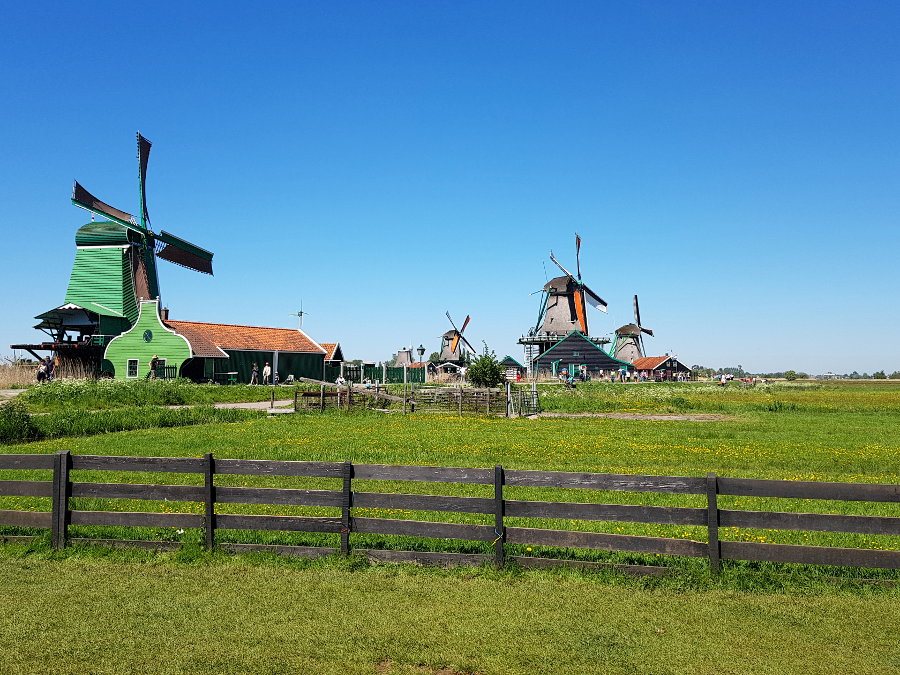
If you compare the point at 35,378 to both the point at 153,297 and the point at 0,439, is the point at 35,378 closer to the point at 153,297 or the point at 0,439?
the point at 153,297

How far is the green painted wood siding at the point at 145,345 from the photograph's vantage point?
5544 cm

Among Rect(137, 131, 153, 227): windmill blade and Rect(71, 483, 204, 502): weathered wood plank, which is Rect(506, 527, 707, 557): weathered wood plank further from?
Rect(137, 131, 153, 227): windmill blade

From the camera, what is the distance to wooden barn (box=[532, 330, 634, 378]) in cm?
8569

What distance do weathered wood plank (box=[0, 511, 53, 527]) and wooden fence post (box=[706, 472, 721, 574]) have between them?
29.3 ft

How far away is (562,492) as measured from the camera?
1331 cm

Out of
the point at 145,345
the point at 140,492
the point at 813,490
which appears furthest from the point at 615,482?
the point at 145,345

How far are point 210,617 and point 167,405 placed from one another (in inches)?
1397

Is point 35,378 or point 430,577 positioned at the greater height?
point 35,378

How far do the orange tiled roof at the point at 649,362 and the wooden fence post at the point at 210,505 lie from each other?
325 ft

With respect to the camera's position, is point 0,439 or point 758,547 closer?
point 758,547

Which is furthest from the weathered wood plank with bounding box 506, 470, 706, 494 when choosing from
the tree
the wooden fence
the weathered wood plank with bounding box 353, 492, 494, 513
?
the tree

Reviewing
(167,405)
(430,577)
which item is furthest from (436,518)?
(167,405)

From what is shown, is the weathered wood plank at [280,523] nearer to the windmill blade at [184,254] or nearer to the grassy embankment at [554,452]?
the grassy embankment at [554,452]

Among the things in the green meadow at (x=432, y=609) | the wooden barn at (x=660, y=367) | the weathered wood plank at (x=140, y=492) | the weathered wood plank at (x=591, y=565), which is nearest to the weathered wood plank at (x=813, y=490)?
the green meadow at (x=432, y=609)
